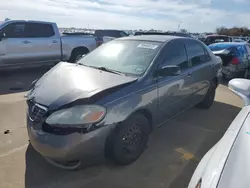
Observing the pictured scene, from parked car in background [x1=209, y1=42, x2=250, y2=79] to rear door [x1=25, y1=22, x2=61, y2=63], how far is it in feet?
19.8

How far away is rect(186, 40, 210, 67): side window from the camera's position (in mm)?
4578

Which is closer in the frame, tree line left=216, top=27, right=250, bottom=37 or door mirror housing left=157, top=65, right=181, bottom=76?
door mirror housing left=157, top=65, right=181, bottom=76

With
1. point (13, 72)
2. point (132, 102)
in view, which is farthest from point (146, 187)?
point (13, 72)

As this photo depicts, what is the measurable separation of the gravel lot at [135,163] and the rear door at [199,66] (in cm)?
62

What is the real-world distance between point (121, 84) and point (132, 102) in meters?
0.26

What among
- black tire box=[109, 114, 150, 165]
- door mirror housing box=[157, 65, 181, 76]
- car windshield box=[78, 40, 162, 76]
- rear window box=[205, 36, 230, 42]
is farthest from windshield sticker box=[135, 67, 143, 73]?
rear window box=[205, 36, 230, 42]

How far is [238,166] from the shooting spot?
5.15ft

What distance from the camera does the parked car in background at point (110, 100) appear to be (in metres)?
2.64

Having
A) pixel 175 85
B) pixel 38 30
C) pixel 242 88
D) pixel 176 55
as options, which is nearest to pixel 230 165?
pixel 242 88

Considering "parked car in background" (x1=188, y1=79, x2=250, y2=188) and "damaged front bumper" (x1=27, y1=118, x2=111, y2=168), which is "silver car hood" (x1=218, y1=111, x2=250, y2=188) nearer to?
"parked car in background" (x1=188, y1=79, x2=250, y2=188)

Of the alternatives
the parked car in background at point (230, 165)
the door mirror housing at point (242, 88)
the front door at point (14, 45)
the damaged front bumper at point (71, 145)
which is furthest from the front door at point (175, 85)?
the front door at point (14, 45)

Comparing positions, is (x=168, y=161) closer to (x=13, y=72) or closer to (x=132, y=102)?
(x=132, y=102)

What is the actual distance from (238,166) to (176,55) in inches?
108

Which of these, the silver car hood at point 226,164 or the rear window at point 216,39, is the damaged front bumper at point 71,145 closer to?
the silver car hood at point 226,164
